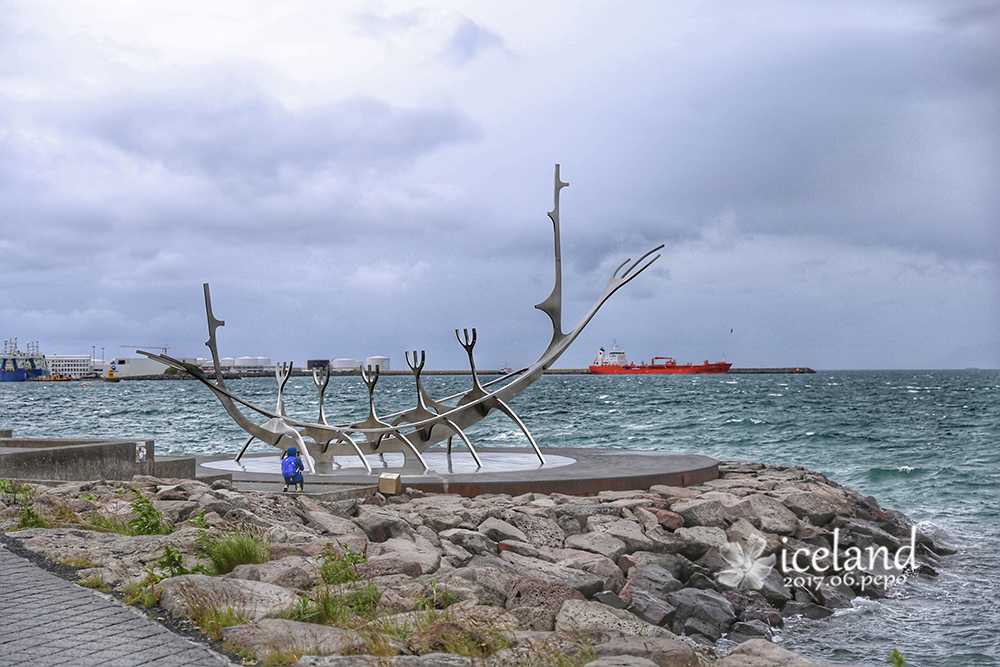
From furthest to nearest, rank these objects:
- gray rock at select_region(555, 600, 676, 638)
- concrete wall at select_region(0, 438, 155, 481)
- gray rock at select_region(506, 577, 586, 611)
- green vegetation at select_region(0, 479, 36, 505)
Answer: concrete wall at select_region(0, 438, 155, 481) → green vegetation at select_region(0, 479, 36, 505) → gray rock at select_region(506, 577, 586, 611) → gray rock at select_region(555, 600, 676, 638)

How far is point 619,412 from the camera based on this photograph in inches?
1930

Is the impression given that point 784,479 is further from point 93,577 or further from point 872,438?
point 872,438

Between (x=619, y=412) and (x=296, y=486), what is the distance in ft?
127

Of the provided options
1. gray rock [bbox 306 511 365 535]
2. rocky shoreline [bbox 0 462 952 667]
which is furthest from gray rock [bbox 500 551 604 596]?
gray rock [bbox 306 511 365 535]

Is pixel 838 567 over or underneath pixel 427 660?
underneath

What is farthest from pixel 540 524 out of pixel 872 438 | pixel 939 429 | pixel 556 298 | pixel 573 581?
pixel 939 429

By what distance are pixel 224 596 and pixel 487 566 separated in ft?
11.0

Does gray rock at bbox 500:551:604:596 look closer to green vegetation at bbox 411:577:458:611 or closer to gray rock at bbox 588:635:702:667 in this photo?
green vegetation at bbox 411:577:458:611

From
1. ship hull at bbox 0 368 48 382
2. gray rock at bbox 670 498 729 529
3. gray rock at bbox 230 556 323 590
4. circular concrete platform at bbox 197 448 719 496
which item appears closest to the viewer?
gray rock at bbox 230 556 323 590

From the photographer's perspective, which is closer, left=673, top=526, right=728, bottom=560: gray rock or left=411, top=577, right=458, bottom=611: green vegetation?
left=411, top=577, right=458, bottom=611: green vegetation

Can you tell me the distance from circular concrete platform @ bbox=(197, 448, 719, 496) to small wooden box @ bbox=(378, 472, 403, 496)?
434mm

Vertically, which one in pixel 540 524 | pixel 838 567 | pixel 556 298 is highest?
→ pixel 556 298

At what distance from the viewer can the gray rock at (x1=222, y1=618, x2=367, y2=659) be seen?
4.53 meters

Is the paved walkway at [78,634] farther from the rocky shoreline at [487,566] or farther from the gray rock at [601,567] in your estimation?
the gray rock at [601,567]
